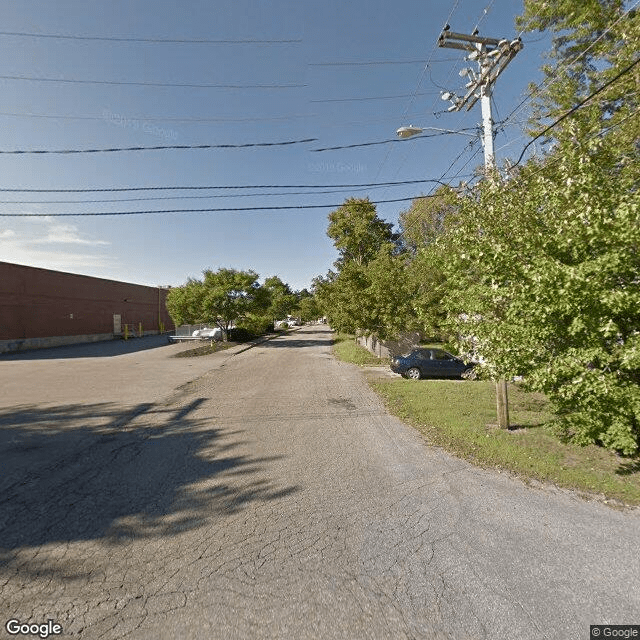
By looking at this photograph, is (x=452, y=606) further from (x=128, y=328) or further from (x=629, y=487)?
(x=128, y=328)

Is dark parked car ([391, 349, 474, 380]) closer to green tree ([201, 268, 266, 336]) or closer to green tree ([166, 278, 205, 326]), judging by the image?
green tree ([201, 268, 266, 336])

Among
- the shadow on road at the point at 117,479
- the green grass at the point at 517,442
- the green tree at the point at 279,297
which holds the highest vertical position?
the green tree at the point at 279,297

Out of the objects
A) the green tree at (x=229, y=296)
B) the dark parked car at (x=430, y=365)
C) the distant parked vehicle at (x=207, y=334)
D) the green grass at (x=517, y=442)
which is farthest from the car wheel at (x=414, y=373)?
the distant parked vehicle at (x=207, y=334)

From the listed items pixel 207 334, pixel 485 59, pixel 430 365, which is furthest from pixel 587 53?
pixel 207 334

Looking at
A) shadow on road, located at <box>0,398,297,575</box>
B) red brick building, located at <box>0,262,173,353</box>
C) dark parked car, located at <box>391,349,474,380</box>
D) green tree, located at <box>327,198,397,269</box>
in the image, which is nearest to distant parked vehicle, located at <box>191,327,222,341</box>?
red brick building, located at <box>0,262,173,353</box>

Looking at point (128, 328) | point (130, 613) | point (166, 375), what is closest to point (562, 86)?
point (130, 613)

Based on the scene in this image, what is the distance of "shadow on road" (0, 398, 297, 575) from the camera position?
3.62 meters

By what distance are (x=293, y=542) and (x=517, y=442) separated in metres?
4.56

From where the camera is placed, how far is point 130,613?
2.54m

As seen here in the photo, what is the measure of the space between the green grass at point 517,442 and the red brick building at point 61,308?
2848cm

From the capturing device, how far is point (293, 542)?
3.35 metres

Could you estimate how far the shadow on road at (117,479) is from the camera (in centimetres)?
362

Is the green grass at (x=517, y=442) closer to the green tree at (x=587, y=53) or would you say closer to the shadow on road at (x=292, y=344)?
the green tree at (x=587, y=53)

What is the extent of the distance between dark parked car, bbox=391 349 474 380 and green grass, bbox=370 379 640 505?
9.03ft
